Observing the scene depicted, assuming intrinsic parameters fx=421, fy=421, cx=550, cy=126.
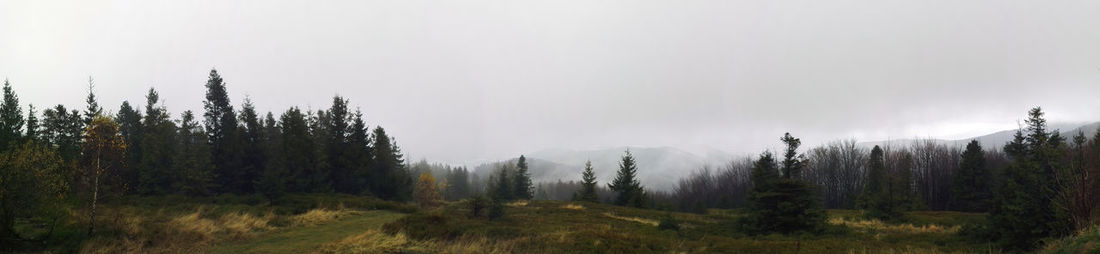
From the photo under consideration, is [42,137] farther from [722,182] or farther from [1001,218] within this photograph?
[722,182]

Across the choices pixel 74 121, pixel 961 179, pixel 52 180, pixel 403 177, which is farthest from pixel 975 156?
pixel 74 121

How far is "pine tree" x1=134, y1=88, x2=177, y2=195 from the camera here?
112 feet

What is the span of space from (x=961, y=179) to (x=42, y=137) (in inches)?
3691

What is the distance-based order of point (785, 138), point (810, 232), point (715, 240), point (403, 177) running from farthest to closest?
point (403, 177), point (785, 138), point (810, 232), point (715, 240)

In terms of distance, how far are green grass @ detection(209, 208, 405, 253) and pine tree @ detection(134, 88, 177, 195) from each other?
88.4 ft

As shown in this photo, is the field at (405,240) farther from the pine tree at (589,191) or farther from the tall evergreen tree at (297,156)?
the pine tree at (589,191)

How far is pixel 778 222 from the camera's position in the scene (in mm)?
19297

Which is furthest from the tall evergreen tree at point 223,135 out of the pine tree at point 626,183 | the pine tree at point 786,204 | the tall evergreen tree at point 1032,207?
the tall evergreen tree at point 1032,207

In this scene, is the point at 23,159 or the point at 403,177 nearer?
the point at 23,159

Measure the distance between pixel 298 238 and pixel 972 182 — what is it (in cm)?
6733

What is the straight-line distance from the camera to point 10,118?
3216cm

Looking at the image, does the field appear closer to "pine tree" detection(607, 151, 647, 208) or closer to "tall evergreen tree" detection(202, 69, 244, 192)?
"tall evergreen tree" detection(202, 69, 244, 192)

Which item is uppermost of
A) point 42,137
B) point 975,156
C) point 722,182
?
point 42,137

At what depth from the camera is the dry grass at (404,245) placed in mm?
11680
